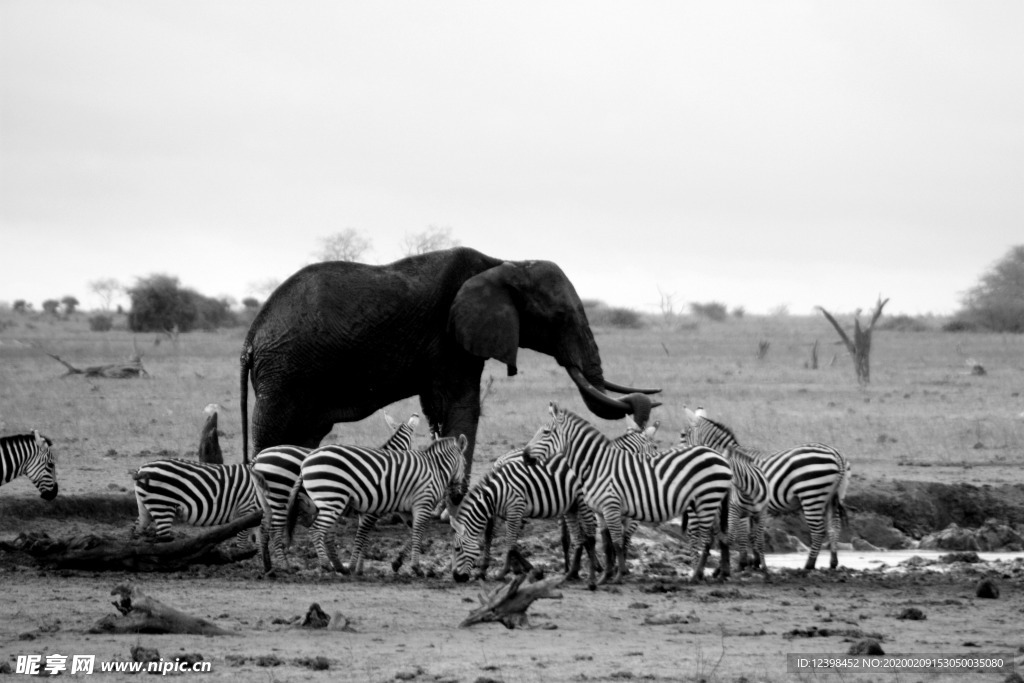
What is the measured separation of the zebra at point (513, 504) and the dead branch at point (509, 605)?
1.83m

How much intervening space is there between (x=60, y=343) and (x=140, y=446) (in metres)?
27.5

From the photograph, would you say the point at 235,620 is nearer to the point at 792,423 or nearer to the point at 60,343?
the point at 792,423

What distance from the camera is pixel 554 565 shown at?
11.4 m

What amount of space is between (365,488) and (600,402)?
345 cm

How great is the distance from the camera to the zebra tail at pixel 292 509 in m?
10.2

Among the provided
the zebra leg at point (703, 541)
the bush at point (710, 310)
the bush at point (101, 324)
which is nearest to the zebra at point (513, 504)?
the zebra leg at point (703, 541)

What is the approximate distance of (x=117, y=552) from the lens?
9914 millimetres

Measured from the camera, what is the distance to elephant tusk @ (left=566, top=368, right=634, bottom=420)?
42.1 feet

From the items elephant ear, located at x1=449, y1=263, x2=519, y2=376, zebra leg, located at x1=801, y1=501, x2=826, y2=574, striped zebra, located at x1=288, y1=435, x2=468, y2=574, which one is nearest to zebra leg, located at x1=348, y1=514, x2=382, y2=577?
striped zebra, located at x1=288, y1=435, x2=468, y2=574

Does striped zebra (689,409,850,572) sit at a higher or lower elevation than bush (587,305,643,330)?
lower

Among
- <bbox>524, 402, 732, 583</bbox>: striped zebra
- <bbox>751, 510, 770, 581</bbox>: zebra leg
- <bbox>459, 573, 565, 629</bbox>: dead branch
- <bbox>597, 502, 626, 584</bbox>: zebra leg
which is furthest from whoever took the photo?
<bbox>751, 510, 770, 581</bbox>: zebra leg

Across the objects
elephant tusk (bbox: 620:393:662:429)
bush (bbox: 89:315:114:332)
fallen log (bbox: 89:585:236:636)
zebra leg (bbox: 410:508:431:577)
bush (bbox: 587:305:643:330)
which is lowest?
fallen log (bbox: 89:585:236:636)

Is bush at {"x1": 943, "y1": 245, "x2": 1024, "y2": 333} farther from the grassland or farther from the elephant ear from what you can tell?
the elephant ear

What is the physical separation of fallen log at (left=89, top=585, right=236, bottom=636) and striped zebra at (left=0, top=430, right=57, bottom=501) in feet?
12.9
